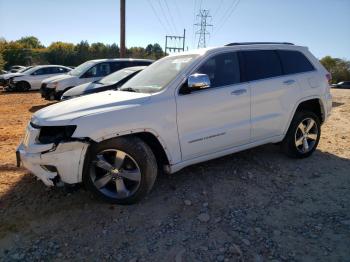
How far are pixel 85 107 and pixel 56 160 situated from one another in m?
0.67

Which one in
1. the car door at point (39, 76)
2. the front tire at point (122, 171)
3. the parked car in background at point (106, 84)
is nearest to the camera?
the front tire at point (122, 171)

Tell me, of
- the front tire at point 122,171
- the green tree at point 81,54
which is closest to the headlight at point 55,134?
the front tire at point 122,171

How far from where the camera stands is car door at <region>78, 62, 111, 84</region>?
12.1 meters

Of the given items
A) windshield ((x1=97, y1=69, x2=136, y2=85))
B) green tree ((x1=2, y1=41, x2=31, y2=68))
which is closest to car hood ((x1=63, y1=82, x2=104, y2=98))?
windshield ((x1=97, y1=69, x2=136, y2=85))

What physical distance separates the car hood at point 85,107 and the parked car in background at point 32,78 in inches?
627

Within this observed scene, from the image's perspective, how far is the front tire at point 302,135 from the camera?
5.26 m

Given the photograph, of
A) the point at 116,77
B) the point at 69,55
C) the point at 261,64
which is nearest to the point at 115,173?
the point at 261,64

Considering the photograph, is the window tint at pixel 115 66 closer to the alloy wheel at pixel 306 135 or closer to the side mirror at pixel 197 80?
the alloy wheel at pixel 306 135

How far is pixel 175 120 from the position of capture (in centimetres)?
398

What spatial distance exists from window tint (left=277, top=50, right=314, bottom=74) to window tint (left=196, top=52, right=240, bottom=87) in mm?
939

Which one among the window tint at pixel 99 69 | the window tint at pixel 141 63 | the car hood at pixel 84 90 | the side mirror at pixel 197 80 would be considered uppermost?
the window tint at pixel 141 63

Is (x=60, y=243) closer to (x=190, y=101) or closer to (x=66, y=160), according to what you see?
(x=66, y=160)

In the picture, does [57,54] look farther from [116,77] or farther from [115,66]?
[116,77]

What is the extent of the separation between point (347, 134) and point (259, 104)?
336 cm
